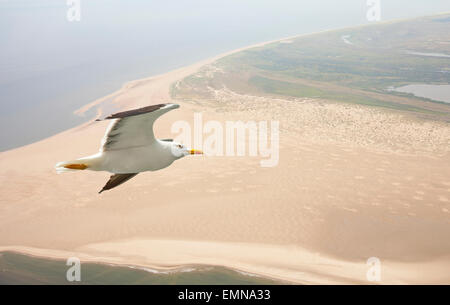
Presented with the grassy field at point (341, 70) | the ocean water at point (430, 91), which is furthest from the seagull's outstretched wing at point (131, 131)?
the ocean water at point (430, 91)

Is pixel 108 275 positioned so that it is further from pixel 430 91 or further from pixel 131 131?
pixel 430 91

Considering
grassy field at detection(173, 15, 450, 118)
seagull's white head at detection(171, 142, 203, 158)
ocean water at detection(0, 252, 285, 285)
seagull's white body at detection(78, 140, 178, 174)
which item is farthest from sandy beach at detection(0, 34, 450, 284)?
grassy field at detection(173, 15, 450, 118)

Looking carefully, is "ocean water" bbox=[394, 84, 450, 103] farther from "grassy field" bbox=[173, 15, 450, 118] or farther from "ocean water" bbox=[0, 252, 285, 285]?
"ocean water" bbox=[0, 252, 285, 285]

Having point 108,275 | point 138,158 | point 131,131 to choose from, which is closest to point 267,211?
point 108,275

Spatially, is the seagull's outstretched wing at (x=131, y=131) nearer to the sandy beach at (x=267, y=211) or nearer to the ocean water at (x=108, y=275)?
the ocean water at (x=108, y=275)

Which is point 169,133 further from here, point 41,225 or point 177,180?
point 41,225

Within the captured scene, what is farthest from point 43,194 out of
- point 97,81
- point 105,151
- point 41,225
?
point 97,81
